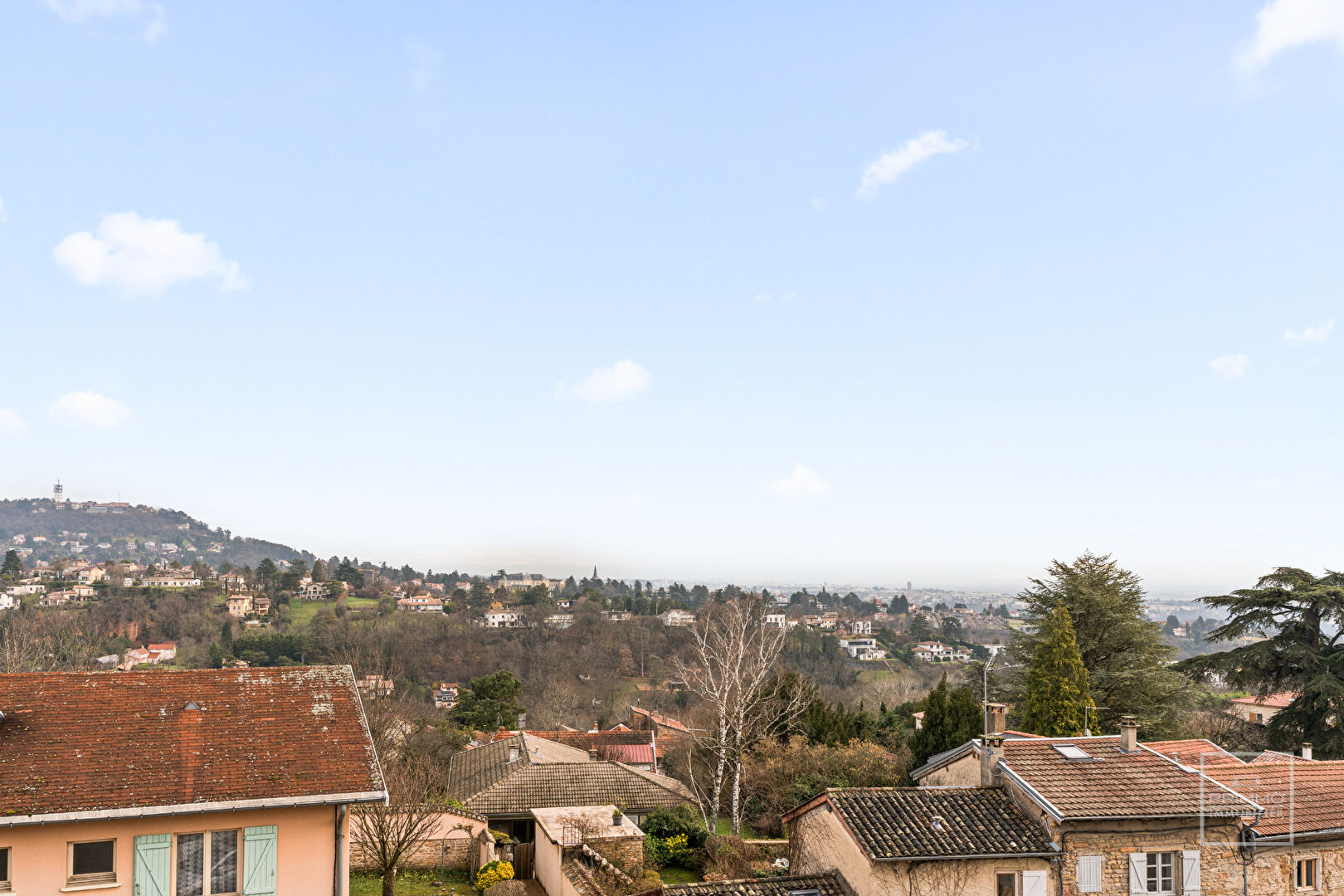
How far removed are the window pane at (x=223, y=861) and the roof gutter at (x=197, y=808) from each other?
1.81 feet

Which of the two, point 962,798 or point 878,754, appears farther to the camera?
point 878,754

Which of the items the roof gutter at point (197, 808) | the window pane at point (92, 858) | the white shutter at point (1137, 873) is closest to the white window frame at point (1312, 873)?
the white shutter at point (1137, 873)

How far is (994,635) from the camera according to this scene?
16688cm

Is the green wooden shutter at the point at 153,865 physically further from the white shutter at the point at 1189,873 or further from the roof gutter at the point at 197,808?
the white shutter at the point at 1189,873

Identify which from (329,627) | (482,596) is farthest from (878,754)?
(482,596)

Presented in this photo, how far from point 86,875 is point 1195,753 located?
70.2 ft

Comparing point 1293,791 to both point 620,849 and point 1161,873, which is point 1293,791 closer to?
point 1161,873

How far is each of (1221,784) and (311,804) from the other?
55.9 feet

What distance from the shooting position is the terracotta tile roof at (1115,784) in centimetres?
1548

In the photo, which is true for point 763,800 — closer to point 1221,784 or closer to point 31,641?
point 1221,784

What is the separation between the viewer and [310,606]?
124875mm

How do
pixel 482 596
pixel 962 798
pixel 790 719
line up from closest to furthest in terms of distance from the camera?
pixel 962 798 < pixel 790 719 < pixel 482 596

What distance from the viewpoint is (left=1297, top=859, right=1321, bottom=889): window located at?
16375 millimetres

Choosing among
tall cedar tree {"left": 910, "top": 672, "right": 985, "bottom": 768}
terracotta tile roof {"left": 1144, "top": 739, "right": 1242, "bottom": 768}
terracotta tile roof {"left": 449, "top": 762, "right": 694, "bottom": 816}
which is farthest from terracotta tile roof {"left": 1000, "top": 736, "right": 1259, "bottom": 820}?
terracotta tile roof {"left": 449, "top": 762, "right": 694, "bottom": 816}
